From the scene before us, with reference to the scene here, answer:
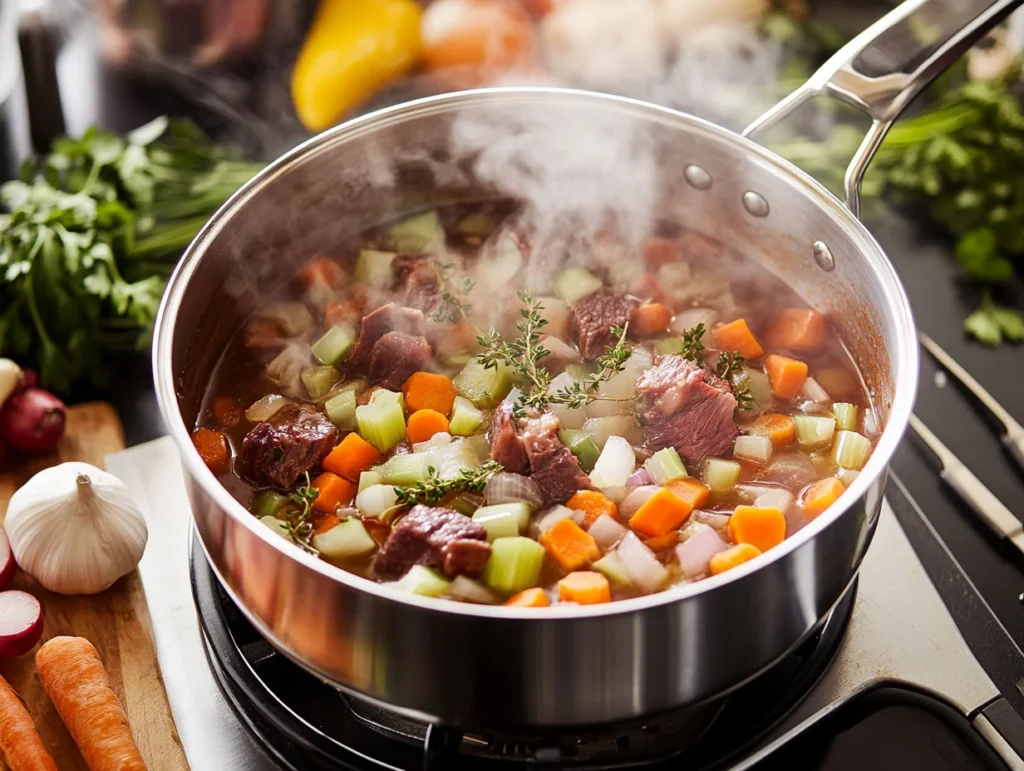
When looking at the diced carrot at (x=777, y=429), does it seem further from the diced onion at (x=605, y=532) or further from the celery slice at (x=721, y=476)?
the diced onion at (x=605, y=532)

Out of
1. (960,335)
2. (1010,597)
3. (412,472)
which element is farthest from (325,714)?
(960,335)

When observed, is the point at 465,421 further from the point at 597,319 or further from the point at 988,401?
the point at 988,401

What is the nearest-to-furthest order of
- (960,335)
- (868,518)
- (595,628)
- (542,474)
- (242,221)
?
(595,628) → (868,518) → (542,474) → (242,221) → (960,335)

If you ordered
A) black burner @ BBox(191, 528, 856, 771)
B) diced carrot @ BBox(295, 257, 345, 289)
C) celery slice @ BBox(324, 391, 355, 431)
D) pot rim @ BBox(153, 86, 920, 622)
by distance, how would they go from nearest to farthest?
pot rim @ BBox(153, 86, 920, 622)
black burner @ BBox(191, 528, 856, 771)
celery slice @ BBox(324, 391, 355, 431)
diced carrot @ BBox(295, 257, 345, 289)

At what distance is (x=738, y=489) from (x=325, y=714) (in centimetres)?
95

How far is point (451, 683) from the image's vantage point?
1.60 m

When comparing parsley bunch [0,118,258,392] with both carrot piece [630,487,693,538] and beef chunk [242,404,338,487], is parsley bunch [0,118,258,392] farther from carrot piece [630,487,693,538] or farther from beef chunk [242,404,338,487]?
carrot piece [630,487,693,538]

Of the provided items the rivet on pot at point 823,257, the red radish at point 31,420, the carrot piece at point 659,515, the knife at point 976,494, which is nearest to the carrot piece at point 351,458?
the carrot piece at point 659,515

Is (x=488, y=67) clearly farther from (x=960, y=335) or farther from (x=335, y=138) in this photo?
Result: (x=960, y=335)

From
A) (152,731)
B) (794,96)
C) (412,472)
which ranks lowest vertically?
(152,731)

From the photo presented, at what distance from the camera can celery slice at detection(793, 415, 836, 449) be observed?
2.31m

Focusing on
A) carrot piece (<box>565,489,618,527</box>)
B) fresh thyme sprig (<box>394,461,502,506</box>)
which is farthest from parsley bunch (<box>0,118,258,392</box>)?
carrot piece (<box>565,489,618,527</box>)

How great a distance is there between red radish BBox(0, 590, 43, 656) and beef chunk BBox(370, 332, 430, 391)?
86 centimetres

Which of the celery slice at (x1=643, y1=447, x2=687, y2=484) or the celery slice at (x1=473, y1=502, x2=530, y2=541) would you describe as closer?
the celery slice at (x1=473, y1=502, x2=530, y2=541)
